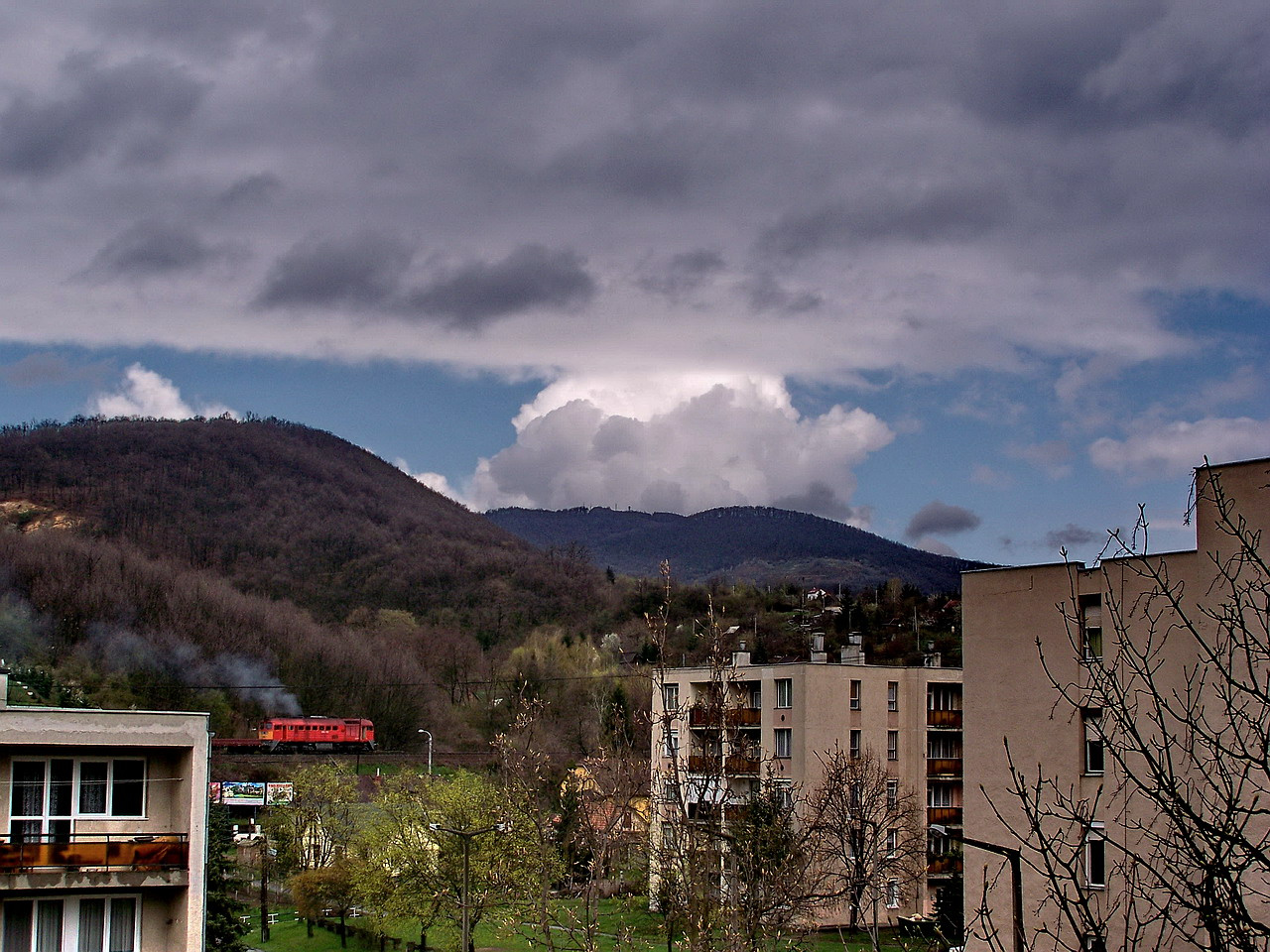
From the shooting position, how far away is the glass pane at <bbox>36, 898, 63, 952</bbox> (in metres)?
20.2

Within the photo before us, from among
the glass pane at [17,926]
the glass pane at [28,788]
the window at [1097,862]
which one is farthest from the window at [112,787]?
the window at [1097,862]

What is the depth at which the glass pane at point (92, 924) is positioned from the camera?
2045 centimetres

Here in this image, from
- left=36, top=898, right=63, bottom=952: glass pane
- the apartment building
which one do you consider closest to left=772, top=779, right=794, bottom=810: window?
the apartment building

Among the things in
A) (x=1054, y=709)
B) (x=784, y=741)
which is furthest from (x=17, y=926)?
(x=784, y=741)

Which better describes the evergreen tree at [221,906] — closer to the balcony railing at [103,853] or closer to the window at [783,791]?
the window at [783,791]

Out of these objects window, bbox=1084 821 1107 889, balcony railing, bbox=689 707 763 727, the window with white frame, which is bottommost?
window, bbox=1084 821 1107 889

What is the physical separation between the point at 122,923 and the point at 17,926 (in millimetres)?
1521

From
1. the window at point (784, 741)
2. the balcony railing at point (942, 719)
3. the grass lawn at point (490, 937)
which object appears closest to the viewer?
the grass lawn at point (490, 937)

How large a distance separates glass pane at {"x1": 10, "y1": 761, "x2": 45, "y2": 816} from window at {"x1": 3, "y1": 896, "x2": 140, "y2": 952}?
1.38 metres

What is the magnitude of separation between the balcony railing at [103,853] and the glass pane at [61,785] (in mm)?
576

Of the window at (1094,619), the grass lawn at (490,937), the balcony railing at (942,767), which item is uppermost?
the window at (1094,619)

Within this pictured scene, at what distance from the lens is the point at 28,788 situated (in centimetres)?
2031

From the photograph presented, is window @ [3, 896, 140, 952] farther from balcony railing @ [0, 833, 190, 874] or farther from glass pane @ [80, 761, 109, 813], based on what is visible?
glass pane @ [80, 761, 109, 813]

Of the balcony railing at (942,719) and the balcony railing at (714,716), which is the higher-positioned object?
the balcony railing at (714,716)
